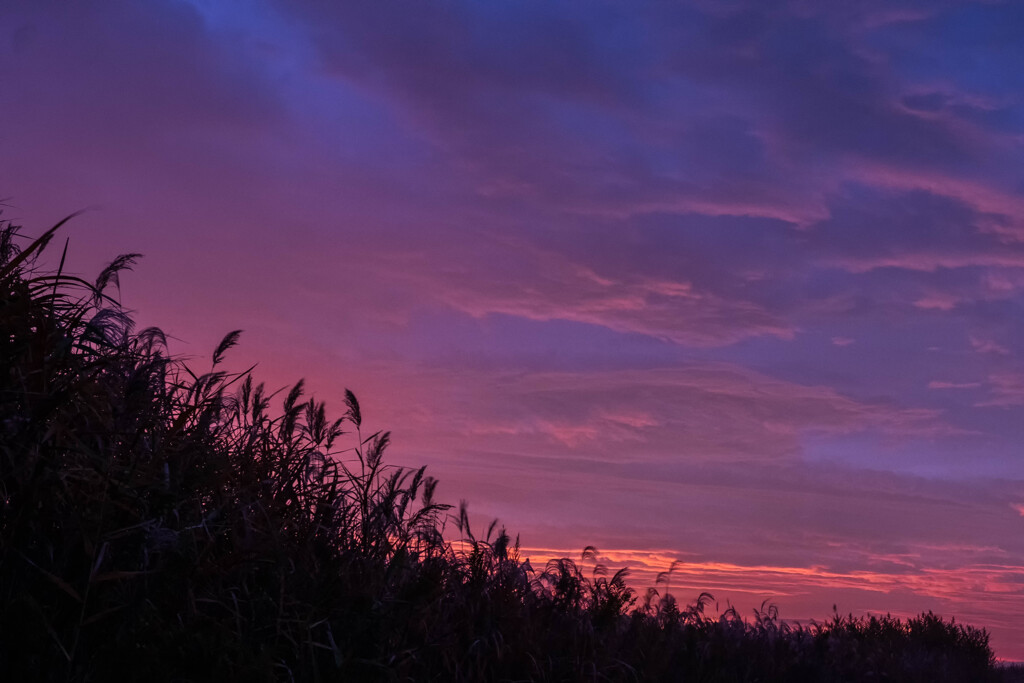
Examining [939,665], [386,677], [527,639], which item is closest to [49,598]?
[386,677]

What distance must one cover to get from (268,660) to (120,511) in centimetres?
138

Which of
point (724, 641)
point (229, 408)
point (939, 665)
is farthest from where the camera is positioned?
point (939, 665)

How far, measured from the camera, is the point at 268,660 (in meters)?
5.75

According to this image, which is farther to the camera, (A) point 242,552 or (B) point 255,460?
(B) point 255,460

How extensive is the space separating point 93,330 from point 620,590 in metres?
5.77

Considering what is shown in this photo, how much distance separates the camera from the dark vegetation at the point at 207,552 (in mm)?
5758

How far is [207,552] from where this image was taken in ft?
20.9

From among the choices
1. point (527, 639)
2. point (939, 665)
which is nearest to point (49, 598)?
point (527, 639)

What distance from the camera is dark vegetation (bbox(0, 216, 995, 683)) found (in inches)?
227

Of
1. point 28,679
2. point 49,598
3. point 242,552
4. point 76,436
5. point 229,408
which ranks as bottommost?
point 28,679

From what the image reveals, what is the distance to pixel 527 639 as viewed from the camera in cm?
818

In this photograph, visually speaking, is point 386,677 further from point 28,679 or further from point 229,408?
point 229,408

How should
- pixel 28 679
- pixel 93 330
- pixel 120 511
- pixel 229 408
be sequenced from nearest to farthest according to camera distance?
1. pixel 28 679
2. pixel 120 511
3. pixel 93 330
4. pixel 229 408

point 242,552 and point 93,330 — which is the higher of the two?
point 93,330
